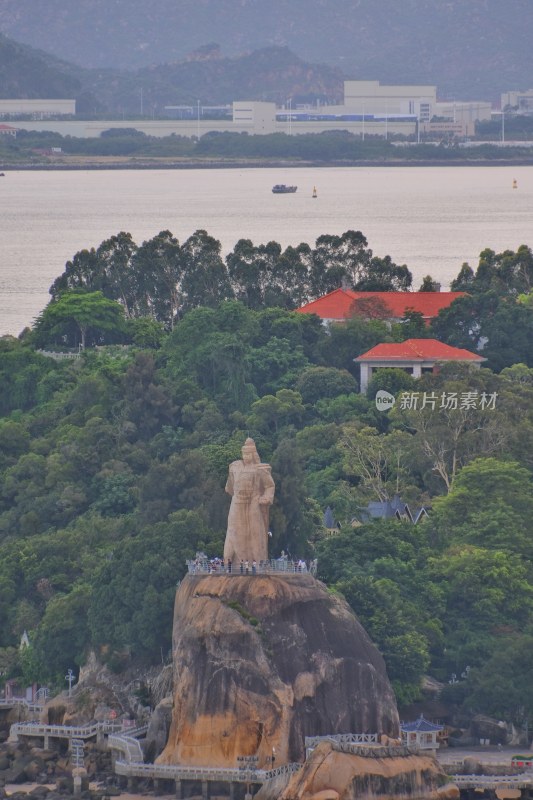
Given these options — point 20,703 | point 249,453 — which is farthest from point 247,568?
point 20,703

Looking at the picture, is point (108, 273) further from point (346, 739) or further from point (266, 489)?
point (346, 739)

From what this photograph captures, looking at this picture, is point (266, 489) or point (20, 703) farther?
point (20, 703)

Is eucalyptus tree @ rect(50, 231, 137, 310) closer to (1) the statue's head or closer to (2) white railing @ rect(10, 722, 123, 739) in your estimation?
(2) white railing @ rect(10, 722, 123, 739)

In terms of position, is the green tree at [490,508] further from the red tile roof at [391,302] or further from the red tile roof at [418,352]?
the red tile roof at [391,302]

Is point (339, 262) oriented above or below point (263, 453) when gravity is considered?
above

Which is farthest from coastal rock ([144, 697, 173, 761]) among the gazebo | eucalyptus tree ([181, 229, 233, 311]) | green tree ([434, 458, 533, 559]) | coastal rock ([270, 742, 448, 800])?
eucalyptus tree ([181, 229, 233, 311])

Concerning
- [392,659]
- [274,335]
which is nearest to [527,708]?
[392,659]

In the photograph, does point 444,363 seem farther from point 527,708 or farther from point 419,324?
point 527,708
